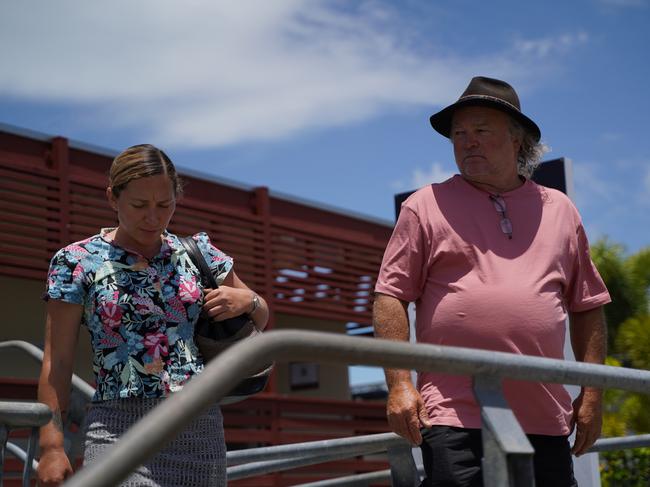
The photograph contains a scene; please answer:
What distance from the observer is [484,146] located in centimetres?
343

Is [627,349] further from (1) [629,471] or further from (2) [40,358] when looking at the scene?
(2) [40,358]

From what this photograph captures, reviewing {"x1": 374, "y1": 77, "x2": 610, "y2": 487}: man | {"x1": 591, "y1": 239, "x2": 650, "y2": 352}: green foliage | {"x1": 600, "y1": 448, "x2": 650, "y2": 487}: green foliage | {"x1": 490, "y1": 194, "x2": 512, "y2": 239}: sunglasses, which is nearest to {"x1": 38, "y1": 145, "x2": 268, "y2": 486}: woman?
{"x1": 374, "y1": 77, "x2": 610, "y2": 487}: man

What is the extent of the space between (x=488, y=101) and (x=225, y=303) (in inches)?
41.1

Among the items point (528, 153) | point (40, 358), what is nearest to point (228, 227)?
point (40, 358)

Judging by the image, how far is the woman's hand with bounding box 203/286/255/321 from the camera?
310 cm

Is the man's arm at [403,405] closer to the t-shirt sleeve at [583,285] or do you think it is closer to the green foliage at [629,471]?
the t-shirt sleeve at [583,285]

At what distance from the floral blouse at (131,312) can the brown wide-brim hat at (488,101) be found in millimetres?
992

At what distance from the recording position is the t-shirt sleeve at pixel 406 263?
323 centimetres

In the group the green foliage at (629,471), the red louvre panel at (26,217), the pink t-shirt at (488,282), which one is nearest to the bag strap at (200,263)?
the pink t-shirt at (488,282)

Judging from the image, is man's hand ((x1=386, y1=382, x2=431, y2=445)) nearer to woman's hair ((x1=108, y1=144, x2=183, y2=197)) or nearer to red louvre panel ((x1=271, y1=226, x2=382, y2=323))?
woman's hair ((x1=108, y1=144, x2=183, y2=197))

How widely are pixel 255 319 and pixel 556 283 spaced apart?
0.91 metres

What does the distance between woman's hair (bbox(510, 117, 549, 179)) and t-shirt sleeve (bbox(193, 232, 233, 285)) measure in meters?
1.03

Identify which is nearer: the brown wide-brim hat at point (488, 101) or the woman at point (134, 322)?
the woman at point (134, 322)

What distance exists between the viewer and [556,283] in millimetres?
3309
